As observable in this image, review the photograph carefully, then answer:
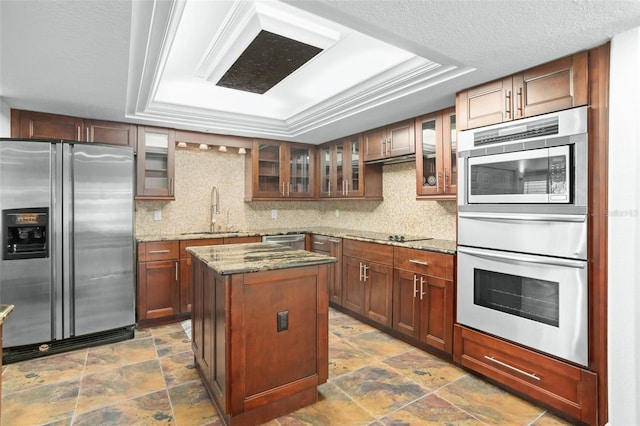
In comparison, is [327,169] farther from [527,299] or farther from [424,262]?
[527,299]

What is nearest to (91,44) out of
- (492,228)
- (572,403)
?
(492,228)

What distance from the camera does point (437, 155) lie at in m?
3.31

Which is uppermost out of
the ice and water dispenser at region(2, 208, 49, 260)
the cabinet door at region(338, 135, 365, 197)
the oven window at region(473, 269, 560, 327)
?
the cabinet door at region(338, 135, 365, 197)


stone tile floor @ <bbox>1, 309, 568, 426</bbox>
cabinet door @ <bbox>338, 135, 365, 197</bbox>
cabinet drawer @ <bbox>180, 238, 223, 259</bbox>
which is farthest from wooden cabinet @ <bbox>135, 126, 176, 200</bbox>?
cabinet door @ <bbox>338, 135, 365, 197</bbox>

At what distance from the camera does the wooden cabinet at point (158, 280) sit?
12.3 feet

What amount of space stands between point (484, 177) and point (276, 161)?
3128 mm

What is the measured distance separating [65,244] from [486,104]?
3.83m

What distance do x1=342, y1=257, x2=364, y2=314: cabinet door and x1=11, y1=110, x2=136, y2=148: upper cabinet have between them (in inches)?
116

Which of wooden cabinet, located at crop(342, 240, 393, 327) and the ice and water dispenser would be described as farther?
wooden cabinet, located at crop(342, 240, 393, 327)

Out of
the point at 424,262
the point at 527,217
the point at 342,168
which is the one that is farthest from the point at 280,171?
the point at 527,217

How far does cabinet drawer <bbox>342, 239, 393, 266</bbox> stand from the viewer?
11.5 ft

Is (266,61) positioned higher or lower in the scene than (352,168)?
higher

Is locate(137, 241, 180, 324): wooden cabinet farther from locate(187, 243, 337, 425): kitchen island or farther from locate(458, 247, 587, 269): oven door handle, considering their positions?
locate(458, 247, 587, 269): oven door handle

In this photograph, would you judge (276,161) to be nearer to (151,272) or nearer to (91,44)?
(151,272)
